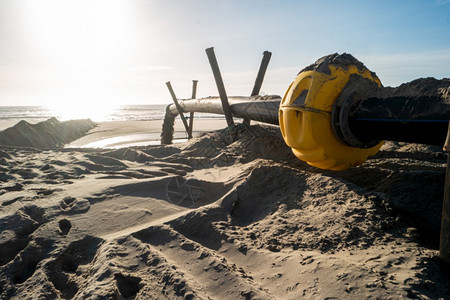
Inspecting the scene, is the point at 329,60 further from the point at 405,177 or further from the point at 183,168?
the point at 183,168

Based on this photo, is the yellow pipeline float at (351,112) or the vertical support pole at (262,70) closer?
the yellow pipeline float at (351,112)

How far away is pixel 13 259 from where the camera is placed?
2.20 m

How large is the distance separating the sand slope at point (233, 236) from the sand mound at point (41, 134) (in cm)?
680

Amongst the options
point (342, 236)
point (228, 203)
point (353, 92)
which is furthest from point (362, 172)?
point (228, 203)

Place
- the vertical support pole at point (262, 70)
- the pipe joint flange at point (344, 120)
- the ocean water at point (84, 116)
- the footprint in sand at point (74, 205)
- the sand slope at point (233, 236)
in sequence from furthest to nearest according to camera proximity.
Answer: the ocean water at point (84, 116)
the vertical support pole at point (262, 70)
the footprint in sand at point (74, 205)
the pipe joint flange at point (344, 120)
the sand slope at point (233, 236)

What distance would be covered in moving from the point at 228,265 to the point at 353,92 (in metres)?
1.65

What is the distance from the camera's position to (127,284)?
70.7 inches

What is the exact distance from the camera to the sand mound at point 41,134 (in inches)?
363

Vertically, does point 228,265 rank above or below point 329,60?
below

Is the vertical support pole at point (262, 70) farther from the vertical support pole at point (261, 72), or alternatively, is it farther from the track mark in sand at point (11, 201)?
the track mark in sand at point (11, 201)

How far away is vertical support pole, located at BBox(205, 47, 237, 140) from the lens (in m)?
5.73

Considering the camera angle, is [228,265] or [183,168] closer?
[228,265]

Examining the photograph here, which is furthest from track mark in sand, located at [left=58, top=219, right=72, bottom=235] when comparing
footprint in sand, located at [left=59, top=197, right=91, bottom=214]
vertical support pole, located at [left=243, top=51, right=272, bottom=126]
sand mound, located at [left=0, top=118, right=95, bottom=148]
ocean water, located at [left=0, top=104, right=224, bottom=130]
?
ocean water, located at [left=0, top=104, right=224, bottom=130]

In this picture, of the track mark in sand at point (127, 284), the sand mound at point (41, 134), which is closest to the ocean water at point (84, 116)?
the sand mound at point (41, 134)
